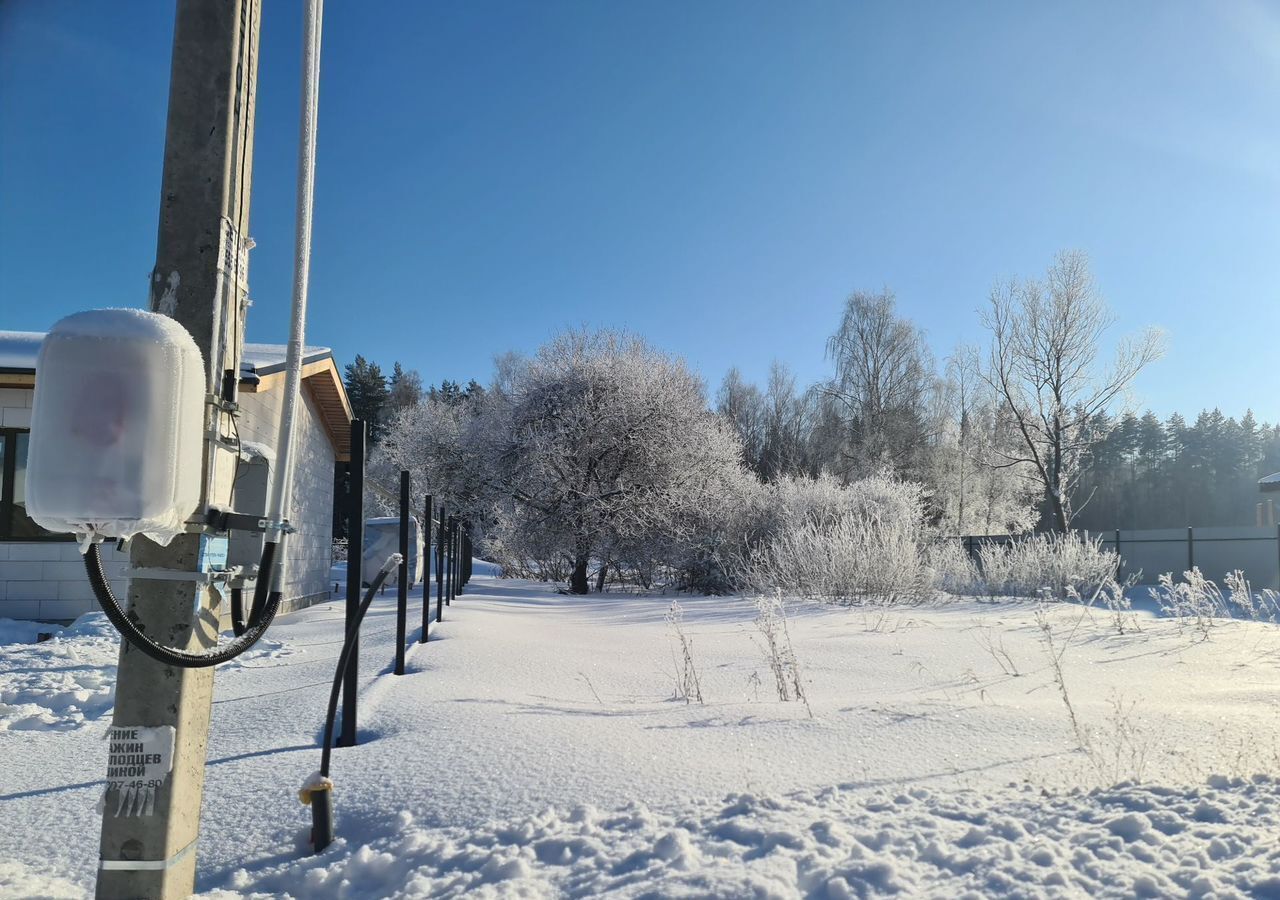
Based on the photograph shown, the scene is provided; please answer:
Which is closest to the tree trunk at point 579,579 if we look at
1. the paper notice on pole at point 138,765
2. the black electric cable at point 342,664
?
the black electric cable at point 342,664

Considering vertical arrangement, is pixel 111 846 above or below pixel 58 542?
below

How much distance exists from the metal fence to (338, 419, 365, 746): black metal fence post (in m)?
14.8

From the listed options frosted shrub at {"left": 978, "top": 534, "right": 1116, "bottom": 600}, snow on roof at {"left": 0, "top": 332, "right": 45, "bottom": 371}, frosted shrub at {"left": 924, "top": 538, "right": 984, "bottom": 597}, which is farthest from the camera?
frosted shrub at {"left": 924, "top": 538, "right": 984, "bottom": 597}

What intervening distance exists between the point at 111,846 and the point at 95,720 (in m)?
2.91

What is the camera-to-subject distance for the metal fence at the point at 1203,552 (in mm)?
16053

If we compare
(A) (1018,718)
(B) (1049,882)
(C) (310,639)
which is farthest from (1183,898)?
(C) (310,639)

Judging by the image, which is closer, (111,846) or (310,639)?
(111,846)

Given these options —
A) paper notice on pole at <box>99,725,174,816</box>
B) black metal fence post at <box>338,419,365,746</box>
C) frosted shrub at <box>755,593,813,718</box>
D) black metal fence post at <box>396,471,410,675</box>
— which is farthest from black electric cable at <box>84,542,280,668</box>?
black metal fence post at <box>396,471,410,675</box>

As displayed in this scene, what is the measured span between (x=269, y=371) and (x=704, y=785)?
24.2ft

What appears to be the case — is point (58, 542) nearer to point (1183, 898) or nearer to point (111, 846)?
point (111, 846)

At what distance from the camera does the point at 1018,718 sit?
11.0ft

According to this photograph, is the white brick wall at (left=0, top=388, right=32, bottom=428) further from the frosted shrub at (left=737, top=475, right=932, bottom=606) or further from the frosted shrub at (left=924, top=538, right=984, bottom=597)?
the frosted shrub at (left=924, top=538, right=984, bottom=597)

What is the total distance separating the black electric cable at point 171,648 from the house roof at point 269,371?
138 inches

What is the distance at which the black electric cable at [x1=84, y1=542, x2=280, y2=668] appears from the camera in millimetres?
1449
